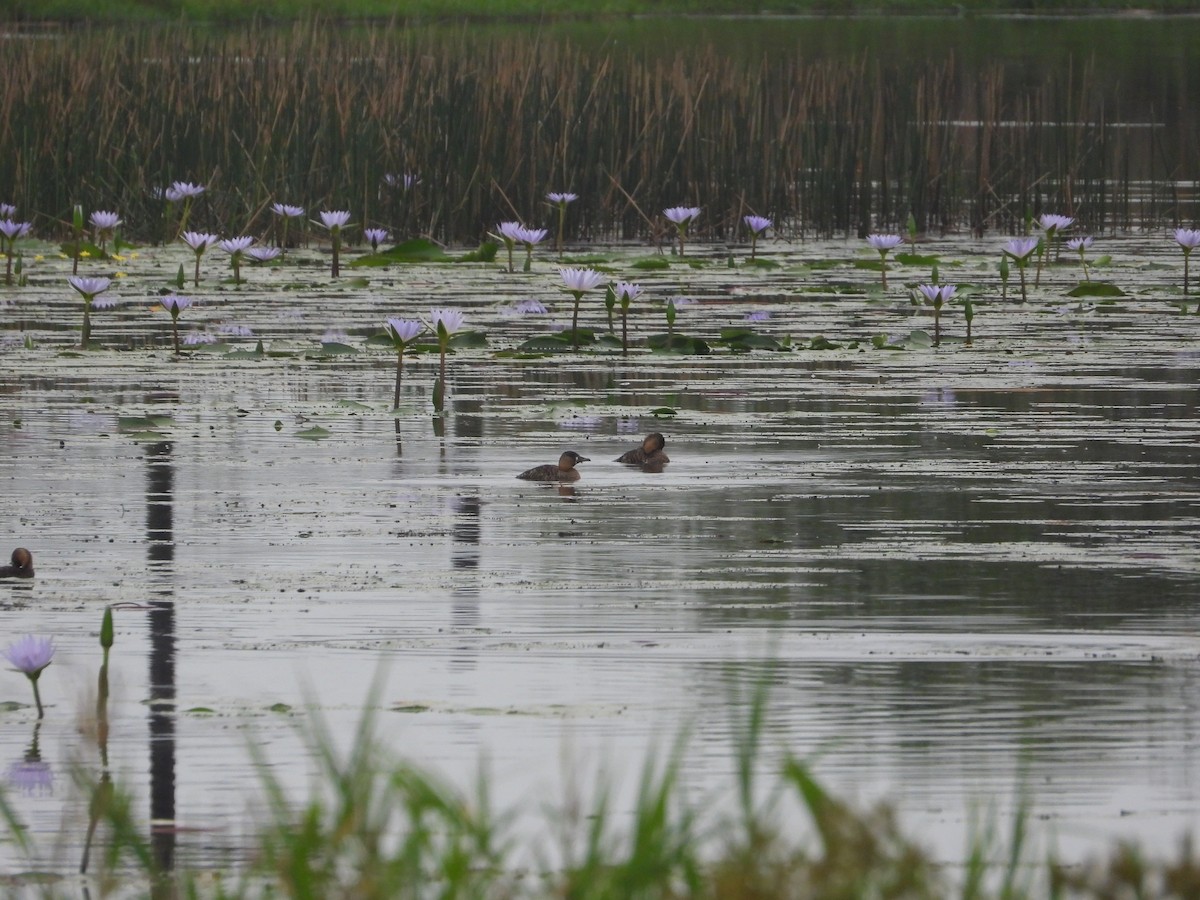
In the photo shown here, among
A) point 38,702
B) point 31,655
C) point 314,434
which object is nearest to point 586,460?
point 314,434

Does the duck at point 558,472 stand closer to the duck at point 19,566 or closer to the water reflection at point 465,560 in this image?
the water reflection at point 465,560

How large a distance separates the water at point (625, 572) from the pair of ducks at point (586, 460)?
79 mm

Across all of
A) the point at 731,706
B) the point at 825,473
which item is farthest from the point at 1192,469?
the point at 731,706

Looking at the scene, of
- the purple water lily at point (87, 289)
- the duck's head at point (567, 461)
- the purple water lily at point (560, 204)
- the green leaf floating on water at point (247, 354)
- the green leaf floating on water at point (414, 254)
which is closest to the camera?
the duck's head at point (567, 461)

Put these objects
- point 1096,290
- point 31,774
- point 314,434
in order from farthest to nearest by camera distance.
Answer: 1. point 1096,290
2. point 314,434
3. point 31,774

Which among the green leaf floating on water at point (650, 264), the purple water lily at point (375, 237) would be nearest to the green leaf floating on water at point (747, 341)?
the green leaf floating on water at point (650, 264)

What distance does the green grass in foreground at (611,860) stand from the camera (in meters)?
2.13

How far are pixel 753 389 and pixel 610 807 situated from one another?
439 centimetres

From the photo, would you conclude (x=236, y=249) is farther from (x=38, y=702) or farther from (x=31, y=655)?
(x=31, y=655)

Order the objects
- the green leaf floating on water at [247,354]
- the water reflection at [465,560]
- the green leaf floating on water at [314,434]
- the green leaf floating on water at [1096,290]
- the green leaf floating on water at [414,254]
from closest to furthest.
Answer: the water reflection at [465,560], the green leaf floating on water at [314,434], the green leaf floating on water at [247,354], the green leaf floating on water at [1096,290], the green leaf floating on water at [414,254]

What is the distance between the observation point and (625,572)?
14.8 feet

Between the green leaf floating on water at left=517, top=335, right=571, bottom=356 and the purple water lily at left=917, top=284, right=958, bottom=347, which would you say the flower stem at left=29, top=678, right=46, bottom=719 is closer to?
the green leaf floating on water at left=517, top=335, right=571, bottom=356

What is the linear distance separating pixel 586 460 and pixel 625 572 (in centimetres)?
140

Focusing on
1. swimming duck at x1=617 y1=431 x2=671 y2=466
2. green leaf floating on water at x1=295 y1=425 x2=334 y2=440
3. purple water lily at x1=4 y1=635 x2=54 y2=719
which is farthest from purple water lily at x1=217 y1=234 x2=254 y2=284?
purple water lily at x1=4 y1=635 x2=54 y2=719
